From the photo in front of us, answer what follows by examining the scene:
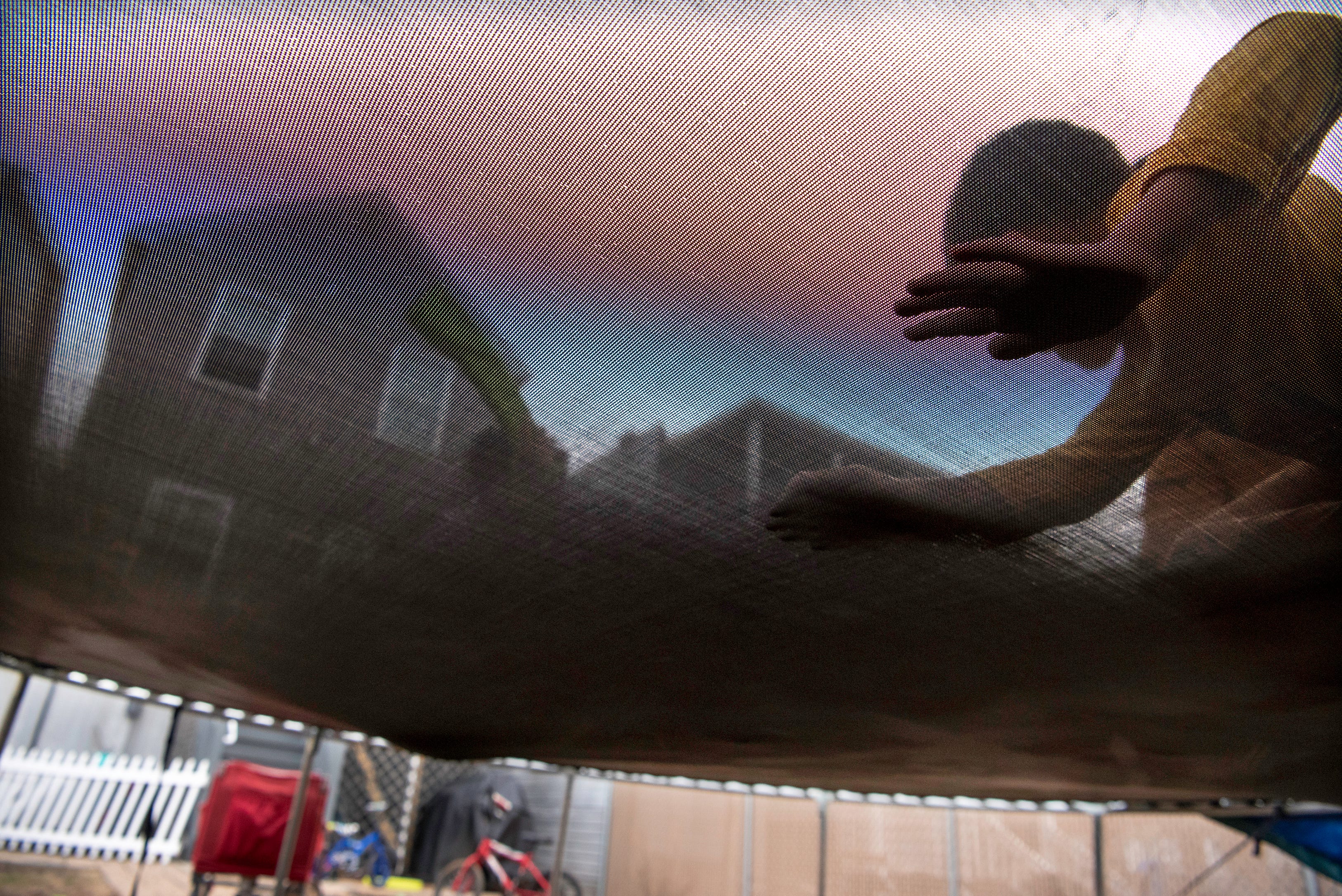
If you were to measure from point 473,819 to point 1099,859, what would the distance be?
15.2 ft

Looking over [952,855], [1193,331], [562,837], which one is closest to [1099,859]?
[952,855]

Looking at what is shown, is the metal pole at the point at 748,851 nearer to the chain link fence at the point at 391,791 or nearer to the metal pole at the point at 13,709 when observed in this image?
the chain link fence at the point at 391,791

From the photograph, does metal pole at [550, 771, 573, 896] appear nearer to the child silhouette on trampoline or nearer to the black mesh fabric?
the black mesh fabric

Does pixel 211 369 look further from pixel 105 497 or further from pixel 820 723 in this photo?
pixel 820 723

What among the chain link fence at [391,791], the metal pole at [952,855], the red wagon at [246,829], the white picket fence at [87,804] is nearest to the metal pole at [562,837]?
the red wagon at [246,829]

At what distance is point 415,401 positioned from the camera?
35.1 inches

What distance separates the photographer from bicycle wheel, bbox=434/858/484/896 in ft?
16.0

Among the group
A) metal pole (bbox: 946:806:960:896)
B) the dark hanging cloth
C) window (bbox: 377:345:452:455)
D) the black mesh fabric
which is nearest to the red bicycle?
the dark hanging cloth

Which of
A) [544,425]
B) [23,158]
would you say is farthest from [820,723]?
[23,158]

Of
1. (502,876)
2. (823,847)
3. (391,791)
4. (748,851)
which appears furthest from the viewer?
(391,791)

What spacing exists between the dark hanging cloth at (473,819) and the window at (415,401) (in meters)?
5.94

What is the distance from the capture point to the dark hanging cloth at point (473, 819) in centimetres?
626

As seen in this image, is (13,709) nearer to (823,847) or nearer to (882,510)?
(882,510)

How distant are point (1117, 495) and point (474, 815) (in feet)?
20.5
